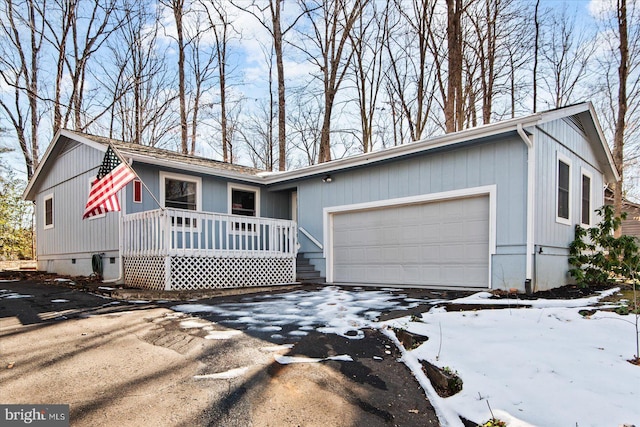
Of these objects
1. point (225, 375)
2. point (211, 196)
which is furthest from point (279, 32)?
point (225, 375)

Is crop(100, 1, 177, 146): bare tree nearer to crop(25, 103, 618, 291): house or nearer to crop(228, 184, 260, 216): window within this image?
crop(25, 103, 618, 291): house

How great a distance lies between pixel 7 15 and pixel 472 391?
864 inches

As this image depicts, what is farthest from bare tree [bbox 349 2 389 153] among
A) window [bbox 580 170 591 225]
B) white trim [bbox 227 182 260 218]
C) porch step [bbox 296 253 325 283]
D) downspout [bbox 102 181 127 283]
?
downspout [bbox 102 181 127 283]

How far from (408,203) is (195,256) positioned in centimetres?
449

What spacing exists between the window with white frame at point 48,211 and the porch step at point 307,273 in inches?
328

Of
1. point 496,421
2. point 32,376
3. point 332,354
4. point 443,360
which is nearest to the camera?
point 496,421

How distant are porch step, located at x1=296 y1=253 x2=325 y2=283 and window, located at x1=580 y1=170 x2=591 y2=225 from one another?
631 cm

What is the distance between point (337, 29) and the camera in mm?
16094

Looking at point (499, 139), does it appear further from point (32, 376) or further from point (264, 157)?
point (264, 157)

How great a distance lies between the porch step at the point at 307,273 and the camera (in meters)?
9.21

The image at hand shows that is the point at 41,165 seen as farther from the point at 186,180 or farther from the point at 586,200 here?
the point at 586,200

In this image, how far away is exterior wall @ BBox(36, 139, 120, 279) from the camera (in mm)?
8930

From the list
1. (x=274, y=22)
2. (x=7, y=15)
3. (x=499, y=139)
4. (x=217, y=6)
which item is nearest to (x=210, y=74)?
(x=217, y=6)

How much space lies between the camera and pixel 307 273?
934 centimetres
